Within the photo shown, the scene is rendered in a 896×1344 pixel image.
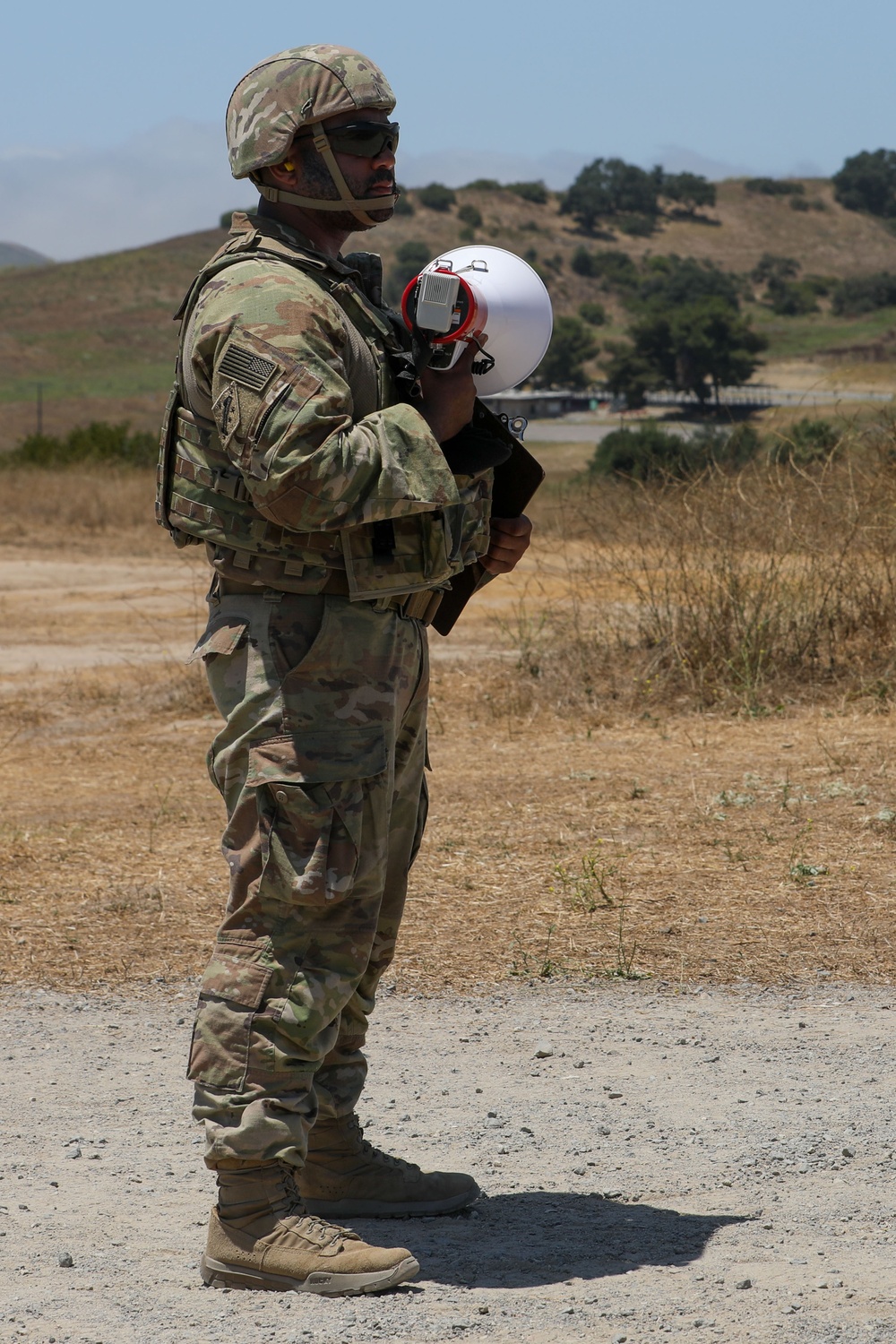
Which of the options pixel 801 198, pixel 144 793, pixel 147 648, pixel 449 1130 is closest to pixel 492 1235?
pixel 449 1130

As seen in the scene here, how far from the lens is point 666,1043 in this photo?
4152 millimetres

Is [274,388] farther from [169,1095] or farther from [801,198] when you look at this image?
[801,198]

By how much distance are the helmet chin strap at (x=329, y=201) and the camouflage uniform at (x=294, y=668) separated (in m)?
0.06

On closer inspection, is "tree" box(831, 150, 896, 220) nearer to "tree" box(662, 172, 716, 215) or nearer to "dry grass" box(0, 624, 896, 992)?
"tree" box(662, 172, 716, 215)

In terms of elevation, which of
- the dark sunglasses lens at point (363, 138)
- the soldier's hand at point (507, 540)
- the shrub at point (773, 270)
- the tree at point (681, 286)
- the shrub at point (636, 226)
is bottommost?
the soldier's hand at point (507, 540)

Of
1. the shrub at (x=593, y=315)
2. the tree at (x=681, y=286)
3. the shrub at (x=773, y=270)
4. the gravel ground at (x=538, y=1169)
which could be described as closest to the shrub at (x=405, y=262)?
the shrub at (x=593, y=315)

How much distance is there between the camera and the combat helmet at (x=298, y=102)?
2611 mm

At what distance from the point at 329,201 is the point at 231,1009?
144 centimetres

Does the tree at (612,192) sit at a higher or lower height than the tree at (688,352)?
higher

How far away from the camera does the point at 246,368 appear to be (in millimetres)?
2492

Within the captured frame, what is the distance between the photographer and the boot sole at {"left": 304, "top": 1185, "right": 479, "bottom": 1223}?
3139mm

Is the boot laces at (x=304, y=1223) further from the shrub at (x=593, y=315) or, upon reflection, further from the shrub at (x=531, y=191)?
the shrub at (x=531, y=191)

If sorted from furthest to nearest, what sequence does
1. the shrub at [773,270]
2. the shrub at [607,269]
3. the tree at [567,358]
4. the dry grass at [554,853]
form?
the shrub at [773,270] → the shrub at [607,269] → the tree at [567,358] → the dry grass at [554,853]

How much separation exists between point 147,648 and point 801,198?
121 m
